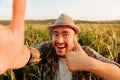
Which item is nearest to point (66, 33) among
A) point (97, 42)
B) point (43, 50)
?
point (43, 50)

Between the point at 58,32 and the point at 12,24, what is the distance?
63.7 inches

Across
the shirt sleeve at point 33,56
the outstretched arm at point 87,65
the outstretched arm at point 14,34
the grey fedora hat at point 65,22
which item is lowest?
the shirt sleeve at point 33,56

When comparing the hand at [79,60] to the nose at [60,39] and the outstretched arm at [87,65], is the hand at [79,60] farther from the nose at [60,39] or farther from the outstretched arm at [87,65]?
the nose at [60,39]

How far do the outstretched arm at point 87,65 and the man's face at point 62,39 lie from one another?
60 centimetres

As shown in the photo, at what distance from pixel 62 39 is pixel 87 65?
0.92 metres

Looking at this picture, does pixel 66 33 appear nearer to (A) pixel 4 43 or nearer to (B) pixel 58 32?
(B) pixel 58 32

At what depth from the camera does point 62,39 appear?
2352 mm

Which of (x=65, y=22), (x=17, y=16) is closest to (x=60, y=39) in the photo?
(x=65, y=22)

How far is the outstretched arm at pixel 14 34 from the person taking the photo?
0.79 meters

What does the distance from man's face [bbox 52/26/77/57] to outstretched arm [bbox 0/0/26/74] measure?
1.46 meters

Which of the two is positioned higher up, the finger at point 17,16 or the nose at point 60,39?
the finger at point 17,16

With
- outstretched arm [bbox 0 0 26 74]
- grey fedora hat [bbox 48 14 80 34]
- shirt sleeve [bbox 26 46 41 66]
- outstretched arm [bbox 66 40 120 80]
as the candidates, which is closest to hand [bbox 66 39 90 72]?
outstretched arm [bbox 66 40 120 80]

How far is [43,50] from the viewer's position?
8.17 ft

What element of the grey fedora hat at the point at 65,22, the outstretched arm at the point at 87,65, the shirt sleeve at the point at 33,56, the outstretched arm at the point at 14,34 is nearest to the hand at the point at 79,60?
the outstretched arm at the point at 87,65
